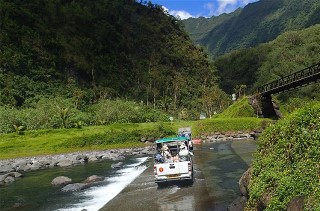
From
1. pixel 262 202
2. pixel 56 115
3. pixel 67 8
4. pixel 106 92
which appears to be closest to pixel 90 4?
pixel 67 8

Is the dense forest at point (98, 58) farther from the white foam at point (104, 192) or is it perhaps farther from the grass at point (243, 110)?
the white foam at point (104, 192)

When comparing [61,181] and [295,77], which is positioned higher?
[295,77]

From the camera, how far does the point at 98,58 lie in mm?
142125

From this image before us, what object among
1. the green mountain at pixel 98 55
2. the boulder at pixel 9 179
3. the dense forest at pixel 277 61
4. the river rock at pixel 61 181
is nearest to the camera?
the river rock at pixel 61 181

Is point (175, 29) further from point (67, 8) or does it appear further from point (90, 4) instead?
point (67, 8)

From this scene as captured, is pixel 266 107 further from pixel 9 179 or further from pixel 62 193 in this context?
pixel 62 193

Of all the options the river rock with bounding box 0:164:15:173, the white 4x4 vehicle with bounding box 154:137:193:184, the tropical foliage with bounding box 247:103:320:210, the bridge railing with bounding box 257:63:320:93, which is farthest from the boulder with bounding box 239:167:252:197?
the river rock with bounding box 0:164:15:173

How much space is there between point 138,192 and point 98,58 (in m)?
120

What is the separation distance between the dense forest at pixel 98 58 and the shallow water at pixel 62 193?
57.0m

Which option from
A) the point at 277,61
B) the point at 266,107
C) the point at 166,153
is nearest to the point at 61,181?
the point at 166,153

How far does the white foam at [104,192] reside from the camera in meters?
24.4

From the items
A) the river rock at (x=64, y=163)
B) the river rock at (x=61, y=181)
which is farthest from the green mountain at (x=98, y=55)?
the river rock at (x=61, y=181)

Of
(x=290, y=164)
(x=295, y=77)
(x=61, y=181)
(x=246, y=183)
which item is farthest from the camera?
(x=295, y=77)

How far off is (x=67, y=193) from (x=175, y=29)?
16204 centimetres
